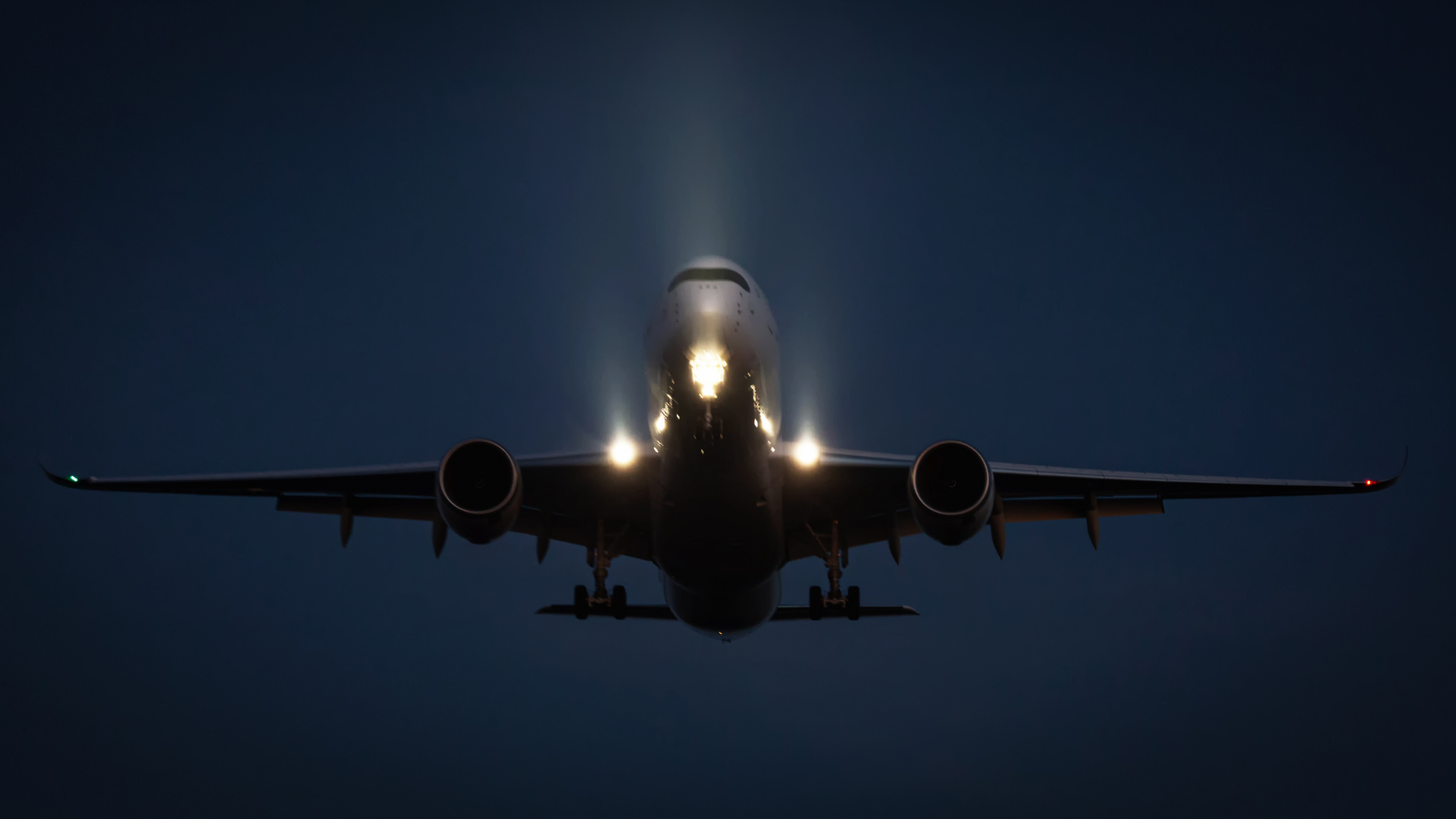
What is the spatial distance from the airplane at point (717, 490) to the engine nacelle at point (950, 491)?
27 mm

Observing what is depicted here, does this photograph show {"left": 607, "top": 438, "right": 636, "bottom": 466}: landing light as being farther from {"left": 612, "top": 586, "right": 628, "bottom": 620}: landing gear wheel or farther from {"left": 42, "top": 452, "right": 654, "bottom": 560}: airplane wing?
{"left": 612, "top": 586, "right": 628, "bottom": 620}: landing gear wheel

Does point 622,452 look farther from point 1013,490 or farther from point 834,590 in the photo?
point 1013,490

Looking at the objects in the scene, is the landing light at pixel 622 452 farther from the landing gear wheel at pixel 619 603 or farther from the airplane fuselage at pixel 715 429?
the landing gear wheel at pixel 619 603

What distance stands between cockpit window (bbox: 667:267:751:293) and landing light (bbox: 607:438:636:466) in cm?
428

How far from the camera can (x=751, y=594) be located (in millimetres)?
21047

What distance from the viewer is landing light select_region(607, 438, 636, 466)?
759 inches

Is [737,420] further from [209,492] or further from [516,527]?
[209,492]

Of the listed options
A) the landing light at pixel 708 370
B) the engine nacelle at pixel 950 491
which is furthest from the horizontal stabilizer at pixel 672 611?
the landing light at pixel 708 370

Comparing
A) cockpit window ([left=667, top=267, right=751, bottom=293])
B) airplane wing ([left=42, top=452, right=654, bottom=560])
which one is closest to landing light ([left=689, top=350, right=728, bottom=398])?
cockpit window ([left=667, top=267, right=751, bottom=293])

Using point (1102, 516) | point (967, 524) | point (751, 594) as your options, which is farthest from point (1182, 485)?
point (751, 594)

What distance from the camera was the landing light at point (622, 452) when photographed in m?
19.3

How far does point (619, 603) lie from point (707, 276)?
31.9 feet

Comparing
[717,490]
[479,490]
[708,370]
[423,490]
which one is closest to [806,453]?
[717,490]

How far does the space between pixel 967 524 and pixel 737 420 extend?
3986mm
